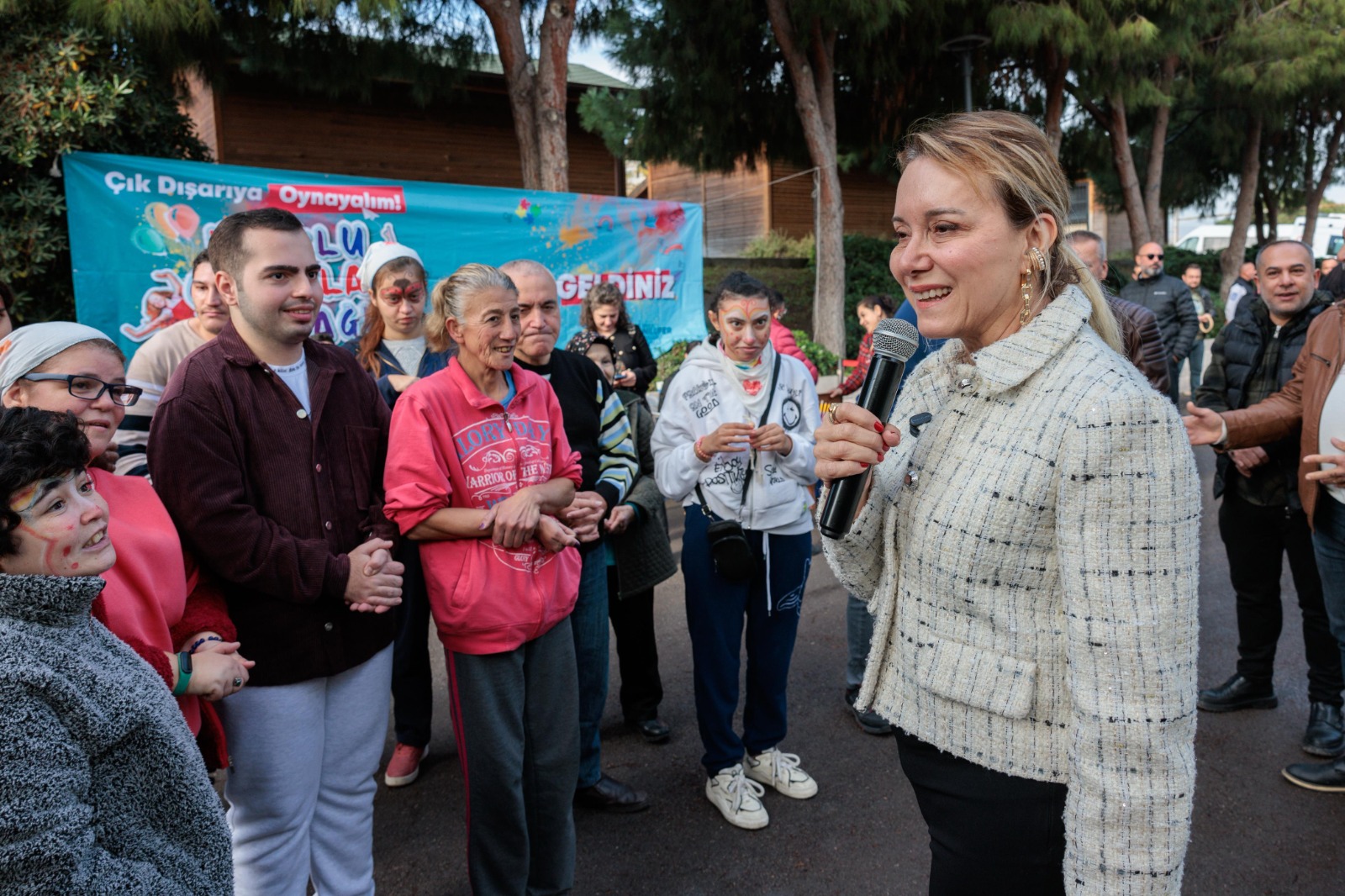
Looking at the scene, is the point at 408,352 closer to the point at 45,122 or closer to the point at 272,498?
the point at 272,498

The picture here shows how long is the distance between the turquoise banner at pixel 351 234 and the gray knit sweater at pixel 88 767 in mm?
5369

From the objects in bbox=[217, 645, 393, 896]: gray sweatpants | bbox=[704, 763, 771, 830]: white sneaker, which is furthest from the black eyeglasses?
bbox=[704, 763, 771, 830]: white sneaker

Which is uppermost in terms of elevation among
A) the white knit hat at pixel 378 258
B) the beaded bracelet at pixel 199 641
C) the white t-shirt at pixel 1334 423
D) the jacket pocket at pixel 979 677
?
the white knit hat at pixel 378 258

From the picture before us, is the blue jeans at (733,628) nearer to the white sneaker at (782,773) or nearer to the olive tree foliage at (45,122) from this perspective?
the white sneaker at (782,773)

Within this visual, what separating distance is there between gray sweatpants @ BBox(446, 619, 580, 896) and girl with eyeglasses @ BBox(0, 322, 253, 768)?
67cm

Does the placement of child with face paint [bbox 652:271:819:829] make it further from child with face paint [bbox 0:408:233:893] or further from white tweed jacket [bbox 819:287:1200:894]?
child with face paint [bbox 0:408:233:893]

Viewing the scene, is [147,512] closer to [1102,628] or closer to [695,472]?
[695,472]

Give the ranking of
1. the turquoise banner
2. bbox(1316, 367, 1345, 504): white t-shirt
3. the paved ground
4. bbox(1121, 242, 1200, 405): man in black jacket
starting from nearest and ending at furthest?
1. the paved ground
2. bbox(1316, 367, 1345, 504): white t-shirt
3. the turquoise banner
4. bbox(1121, 242, 1200, 405): man in black jacket

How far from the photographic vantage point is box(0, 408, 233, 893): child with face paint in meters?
1.31

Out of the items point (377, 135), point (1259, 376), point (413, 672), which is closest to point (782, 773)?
point (413, 672)

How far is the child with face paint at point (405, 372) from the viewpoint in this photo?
11.9 ft

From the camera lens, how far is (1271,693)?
13.6ft

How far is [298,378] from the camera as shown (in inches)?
96.7

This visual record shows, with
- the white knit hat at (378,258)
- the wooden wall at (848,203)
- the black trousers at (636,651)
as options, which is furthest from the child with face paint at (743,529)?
the wooden wall at (848,203)
